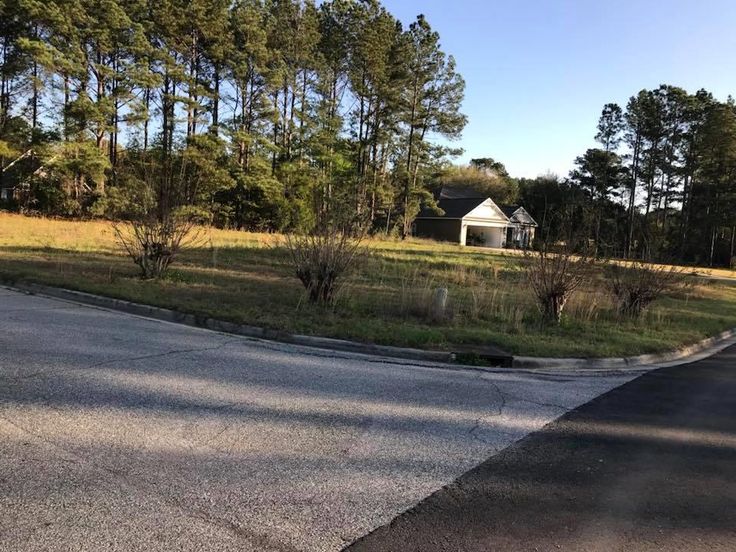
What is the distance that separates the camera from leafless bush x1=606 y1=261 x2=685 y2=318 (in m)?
14.2

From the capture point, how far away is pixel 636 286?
14.3 metres

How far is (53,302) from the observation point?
1073 centimetres

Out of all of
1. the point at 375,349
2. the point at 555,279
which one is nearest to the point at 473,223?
the point at 555,279

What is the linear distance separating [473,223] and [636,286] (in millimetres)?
45610

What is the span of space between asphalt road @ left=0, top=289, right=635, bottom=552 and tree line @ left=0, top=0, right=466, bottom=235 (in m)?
26.8

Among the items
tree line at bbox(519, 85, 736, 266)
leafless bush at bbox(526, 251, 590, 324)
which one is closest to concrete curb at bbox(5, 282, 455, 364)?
leafless bush at bbox(526, 251, 590, 324)

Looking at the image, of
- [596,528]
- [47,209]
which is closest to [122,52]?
[47,209]

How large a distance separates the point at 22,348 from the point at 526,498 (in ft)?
20.0

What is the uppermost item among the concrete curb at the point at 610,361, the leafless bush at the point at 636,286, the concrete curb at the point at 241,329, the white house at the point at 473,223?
the white house at the point at 473,223

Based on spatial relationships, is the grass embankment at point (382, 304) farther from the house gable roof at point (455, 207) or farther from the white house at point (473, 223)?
the house gable roof at point (455, 207)

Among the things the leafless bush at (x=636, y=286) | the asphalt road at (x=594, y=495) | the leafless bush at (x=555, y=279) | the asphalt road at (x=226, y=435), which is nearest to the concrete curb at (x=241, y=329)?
the asphalt road at (x=226, y=435)

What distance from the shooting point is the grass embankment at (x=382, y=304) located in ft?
32.4

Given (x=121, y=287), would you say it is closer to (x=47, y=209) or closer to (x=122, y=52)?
(x=47, y=209)

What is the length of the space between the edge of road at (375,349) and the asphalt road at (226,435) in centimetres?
55
